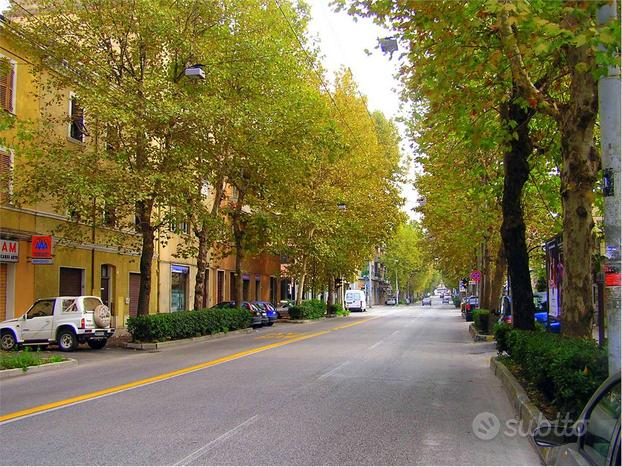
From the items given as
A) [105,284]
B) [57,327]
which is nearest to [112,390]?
[57,327]

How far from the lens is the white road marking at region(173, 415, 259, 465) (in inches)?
239

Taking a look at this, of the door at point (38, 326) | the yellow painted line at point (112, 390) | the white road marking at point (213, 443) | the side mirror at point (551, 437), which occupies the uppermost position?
the side mirror at point (551, 437)

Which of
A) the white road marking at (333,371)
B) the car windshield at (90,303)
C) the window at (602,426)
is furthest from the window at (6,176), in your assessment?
the window at (602,426)

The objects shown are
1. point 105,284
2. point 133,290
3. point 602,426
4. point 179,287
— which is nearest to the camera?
point 602,426

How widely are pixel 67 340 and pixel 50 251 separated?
3779 mm

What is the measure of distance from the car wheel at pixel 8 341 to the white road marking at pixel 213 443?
13508mm

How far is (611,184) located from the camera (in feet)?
21.3

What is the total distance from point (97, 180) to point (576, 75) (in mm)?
13317

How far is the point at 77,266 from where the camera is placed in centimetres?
2486

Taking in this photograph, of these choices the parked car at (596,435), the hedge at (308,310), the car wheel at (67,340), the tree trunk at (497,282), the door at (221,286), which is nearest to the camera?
the parked car at (596,435)

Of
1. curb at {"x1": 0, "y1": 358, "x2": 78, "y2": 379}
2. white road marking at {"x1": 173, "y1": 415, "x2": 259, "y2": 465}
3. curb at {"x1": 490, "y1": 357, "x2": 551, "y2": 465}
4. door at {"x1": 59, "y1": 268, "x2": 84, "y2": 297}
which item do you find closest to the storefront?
door at {"x1": 59, "y1": 268, "x2": 84, "y2": 297}

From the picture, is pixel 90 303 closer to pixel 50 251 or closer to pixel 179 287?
pixel 50 251

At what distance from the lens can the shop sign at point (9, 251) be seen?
66.0 feet

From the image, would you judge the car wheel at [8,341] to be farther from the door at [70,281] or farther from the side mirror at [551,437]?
the side mirror at [551,437]
